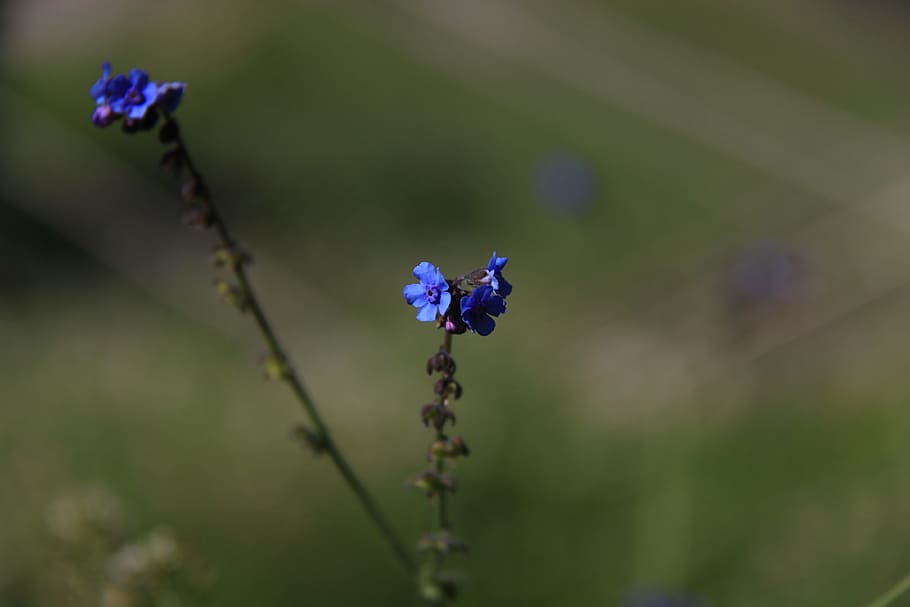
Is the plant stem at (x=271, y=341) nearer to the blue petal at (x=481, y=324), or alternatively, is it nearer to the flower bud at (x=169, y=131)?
the flower bud at (x=169, y=131)

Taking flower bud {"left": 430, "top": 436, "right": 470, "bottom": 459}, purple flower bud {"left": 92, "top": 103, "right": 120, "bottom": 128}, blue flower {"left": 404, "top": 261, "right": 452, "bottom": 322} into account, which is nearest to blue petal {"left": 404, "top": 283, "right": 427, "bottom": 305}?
blue flower {"left": 404, "top": 261, "right": 452, "bottom": 322}

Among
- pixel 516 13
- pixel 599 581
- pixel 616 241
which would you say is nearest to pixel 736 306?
pixel 616 241

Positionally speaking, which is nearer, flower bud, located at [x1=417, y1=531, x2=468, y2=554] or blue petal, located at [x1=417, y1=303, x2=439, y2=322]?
blue petal, located at [x1=417, y1=303, x2=439, y2=322]

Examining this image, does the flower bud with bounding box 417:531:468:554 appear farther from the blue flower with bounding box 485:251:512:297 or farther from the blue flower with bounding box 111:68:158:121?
the blue flower with bounding box 111:68:158:121

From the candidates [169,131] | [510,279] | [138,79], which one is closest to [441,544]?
[169,131]

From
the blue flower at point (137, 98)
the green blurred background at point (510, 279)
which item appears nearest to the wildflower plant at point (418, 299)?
the blue flower at point (137, 98)

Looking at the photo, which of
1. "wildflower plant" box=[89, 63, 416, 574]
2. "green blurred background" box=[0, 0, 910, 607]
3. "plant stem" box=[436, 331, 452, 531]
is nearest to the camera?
"plant stem" box=[436, 331, 452, 531]

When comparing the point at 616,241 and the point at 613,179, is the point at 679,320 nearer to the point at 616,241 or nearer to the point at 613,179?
the point at 616,241
